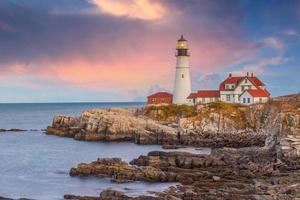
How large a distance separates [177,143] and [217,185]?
2642 centimetres

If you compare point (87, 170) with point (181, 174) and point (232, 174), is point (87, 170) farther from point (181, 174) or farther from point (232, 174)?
point (232, 174)

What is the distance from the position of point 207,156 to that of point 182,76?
3640 cm

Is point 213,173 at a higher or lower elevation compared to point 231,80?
lower

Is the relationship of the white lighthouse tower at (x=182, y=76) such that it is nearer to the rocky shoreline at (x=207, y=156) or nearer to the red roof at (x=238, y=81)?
the red roof at (x=238, y=81)

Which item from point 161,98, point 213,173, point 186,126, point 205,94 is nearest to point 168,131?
point 186,126

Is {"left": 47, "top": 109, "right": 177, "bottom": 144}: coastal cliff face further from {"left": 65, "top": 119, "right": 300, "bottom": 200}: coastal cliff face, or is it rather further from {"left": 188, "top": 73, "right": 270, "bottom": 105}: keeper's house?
{"left": 65, "top": 119, "right": 300, "bottom": 200}: coastal cliff face

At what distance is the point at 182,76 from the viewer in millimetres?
75875

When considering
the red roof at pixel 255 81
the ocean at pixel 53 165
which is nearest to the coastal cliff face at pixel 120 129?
the ocean at pixel 53 165

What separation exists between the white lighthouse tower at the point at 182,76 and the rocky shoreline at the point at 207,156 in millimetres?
7586

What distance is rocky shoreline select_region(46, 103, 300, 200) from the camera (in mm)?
30734

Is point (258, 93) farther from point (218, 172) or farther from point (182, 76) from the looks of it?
point (218, 172)

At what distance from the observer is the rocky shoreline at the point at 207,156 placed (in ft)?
101

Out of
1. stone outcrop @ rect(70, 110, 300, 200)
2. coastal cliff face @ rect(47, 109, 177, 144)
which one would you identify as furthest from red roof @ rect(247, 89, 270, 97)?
stone outcrop @ rect(70, 110, 300, 200)

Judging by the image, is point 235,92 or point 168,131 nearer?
point 168,131
